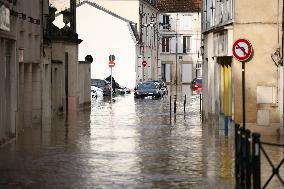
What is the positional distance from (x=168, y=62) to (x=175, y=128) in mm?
82376

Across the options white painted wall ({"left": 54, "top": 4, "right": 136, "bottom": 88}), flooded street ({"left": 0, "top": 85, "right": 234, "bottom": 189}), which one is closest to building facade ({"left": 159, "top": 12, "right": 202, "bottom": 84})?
white painted wall ({"left": 54, "top": 4, "right": 136, "bottom": 88})

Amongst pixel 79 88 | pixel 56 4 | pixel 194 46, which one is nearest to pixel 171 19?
pixel 194 46

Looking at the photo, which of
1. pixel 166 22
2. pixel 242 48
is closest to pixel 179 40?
pixel 166 22

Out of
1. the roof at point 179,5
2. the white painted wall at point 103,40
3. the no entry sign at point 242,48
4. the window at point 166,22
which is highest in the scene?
the roof at point 179,5

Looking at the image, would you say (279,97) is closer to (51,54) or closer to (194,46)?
(51,54)

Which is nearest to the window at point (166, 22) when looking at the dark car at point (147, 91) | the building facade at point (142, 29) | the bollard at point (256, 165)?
the building facade at point (142, 29)

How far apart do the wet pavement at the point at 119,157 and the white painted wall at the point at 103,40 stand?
41436 mm

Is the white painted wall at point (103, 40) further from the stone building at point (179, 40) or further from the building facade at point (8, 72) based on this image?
the building facade at point (8, 72)

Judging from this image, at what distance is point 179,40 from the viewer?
11394cm

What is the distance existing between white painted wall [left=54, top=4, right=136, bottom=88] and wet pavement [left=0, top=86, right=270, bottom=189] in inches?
1631

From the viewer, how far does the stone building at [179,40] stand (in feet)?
367

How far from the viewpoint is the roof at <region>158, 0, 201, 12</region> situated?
373 ft

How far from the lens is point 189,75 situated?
367 feet

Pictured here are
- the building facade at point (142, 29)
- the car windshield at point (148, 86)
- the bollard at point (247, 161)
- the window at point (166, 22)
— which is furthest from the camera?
the window at point (166, 22)
